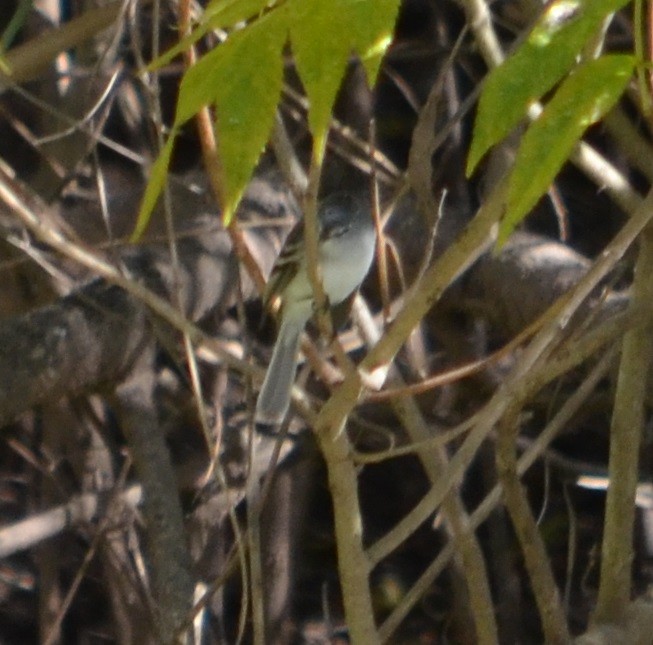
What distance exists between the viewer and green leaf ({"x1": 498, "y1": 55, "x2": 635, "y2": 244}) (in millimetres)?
1088

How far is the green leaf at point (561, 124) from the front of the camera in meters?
1.09

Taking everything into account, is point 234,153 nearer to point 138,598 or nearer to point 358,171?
point 138,598

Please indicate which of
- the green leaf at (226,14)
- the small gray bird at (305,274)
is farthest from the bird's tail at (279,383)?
the green leaf at (226,14)

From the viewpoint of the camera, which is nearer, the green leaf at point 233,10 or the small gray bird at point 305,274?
the green leaf at point 233,10

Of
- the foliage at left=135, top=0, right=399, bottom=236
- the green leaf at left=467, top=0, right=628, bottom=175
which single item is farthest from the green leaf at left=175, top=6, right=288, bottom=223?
the green leaf at left=467, top=0, right=628, bottom=175

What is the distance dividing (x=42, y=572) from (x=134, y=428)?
88 cm

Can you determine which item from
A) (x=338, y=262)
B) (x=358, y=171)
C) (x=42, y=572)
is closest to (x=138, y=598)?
(x=42, y=572)

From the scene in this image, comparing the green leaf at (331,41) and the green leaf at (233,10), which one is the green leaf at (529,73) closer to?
the green leaf at (331,41)

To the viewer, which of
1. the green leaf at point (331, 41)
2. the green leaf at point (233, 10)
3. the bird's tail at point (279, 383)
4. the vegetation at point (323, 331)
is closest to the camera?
the green leaf at point (331, 41)

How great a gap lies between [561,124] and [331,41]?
20 cm

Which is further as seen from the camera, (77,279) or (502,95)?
(77,279)

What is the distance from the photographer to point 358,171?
355 cm

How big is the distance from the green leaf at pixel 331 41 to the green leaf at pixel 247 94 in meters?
0.03

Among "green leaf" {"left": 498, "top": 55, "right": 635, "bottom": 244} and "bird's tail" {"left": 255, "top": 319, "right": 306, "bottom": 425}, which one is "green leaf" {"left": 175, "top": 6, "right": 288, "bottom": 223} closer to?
"green leaf" {"left": 498, "top": 55, "right": 635, "bottom": 244}
